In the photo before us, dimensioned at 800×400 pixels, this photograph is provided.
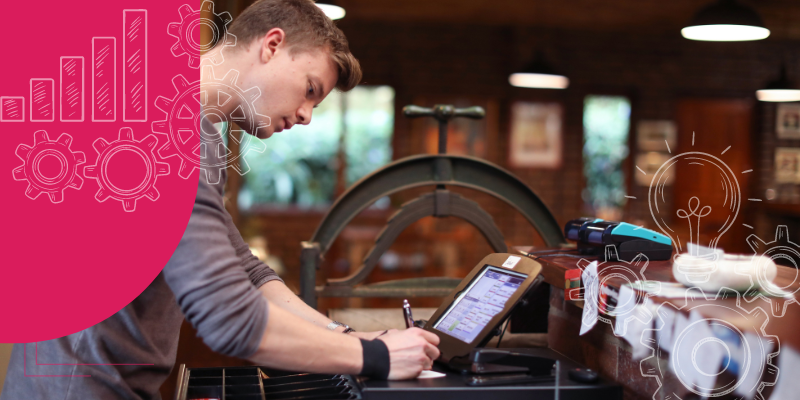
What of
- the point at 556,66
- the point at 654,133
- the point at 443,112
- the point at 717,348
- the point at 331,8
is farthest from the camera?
the point at 654,133

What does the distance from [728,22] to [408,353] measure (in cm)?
237

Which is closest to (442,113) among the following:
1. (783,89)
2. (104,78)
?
(104,78)

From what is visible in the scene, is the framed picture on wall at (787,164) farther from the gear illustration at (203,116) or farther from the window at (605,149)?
the gear illustration at (203,116)

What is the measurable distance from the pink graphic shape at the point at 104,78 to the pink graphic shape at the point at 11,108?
122mm

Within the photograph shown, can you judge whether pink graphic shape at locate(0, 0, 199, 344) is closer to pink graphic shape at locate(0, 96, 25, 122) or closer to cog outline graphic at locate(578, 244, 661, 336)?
pink graphic shape at locate(0, 96, 25, 122)

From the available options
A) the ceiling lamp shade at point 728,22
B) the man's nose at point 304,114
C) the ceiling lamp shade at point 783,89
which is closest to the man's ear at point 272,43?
the man's nose at point 304,114

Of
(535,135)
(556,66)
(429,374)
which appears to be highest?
(556,66)

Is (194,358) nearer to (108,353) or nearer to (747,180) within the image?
(108,353)

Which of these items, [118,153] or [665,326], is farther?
[118,153]

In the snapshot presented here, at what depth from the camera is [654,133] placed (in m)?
5.87

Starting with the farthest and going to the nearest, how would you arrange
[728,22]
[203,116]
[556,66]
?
[556,66] → [728,22] → [203,116]

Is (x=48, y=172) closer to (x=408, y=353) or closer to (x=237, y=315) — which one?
(x=237, y=315)

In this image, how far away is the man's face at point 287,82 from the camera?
41.7 inches

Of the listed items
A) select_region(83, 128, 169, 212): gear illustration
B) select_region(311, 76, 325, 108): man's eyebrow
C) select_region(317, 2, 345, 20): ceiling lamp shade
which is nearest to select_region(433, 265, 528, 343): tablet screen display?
select_region(311, 76, 325, 108): man's eyebrow
